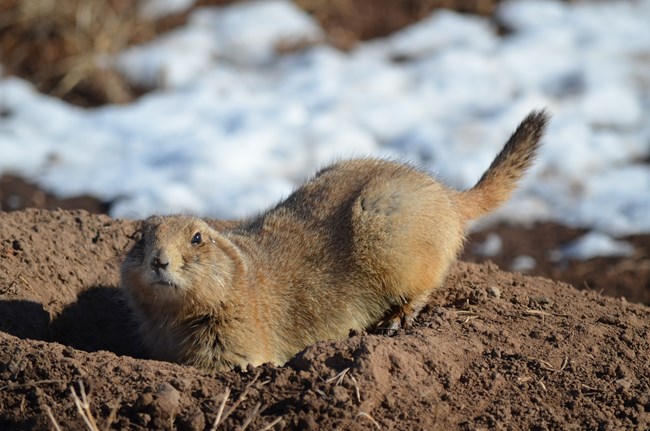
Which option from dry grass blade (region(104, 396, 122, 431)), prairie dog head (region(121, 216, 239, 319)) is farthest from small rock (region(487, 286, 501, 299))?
dry grass blade (region(104, 396, 122, 431))

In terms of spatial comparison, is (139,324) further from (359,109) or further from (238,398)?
(359,109)

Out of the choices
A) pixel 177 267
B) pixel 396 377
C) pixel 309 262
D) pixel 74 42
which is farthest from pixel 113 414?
pixel 74 42

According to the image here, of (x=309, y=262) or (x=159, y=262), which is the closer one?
(x=159, y=262)

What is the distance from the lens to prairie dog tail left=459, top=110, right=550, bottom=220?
6.42 metres

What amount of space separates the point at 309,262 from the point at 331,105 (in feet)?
20.2

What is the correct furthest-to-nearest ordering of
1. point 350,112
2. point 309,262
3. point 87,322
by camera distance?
point 350,112
point 87,322
point 309,262

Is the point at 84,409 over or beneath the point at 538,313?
over

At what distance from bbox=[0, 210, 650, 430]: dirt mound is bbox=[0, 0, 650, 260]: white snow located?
427 cm

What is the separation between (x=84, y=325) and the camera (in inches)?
247

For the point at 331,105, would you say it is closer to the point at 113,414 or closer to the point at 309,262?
the point at 309,262

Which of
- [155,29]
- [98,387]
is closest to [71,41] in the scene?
[155,29]

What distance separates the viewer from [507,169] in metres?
6.50

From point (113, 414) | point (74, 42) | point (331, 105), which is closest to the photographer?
point (113, 414)

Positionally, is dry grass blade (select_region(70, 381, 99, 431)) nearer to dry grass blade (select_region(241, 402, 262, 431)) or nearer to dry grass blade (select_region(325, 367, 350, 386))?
dry grass blade (select_region(241, 402, 262, 431))
